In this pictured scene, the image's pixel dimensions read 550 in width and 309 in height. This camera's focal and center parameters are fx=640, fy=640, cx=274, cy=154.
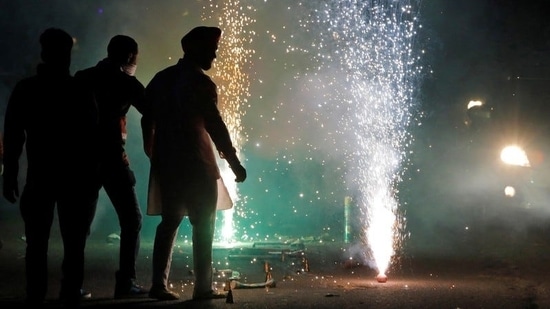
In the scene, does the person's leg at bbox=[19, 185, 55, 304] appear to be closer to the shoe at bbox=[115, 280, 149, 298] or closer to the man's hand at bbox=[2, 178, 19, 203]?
the man's hand at bbox=[2, 178, 19, 203]

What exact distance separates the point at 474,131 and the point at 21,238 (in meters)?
9.45

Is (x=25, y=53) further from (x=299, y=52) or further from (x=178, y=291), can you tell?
(x=178, y=291)

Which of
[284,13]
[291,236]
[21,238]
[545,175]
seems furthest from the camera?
[284,13]

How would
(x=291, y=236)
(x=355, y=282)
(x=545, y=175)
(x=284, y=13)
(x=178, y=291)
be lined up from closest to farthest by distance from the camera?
(x=178, y=291) < (x=355, y=282) < (x=291, y=236) < (x=545, y=175) < (x=284, y=13)

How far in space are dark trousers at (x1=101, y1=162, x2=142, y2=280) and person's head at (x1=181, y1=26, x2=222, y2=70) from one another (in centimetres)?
90

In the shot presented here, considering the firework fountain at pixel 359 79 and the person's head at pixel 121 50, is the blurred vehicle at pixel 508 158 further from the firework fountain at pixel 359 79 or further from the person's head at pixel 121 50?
the person's head at pixel 121 50

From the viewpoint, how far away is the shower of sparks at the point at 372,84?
13.7 meters

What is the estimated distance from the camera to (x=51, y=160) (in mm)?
3662

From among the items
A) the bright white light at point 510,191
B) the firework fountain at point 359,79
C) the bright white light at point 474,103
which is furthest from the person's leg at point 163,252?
the bright white light at point 474,103

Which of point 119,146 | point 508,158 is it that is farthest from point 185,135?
point 508,158

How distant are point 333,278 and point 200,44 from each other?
2.82 metres

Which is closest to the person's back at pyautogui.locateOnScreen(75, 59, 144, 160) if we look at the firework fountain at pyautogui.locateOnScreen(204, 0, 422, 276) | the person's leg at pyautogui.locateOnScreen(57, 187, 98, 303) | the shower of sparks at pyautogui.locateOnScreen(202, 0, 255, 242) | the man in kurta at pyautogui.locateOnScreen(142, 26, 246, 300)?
the man in kurta at pyautogui.locateOnScreen(142, 26, 246, 300)

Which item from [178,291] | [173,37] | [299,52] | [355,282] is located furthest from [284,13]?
[178,291]

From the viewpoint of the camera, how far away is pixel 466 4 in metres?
14.8
